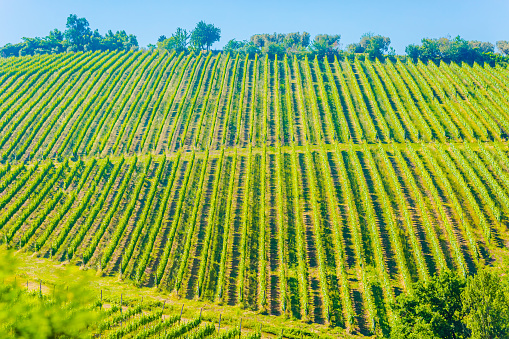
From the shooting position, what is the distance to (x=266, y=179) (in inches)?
2228

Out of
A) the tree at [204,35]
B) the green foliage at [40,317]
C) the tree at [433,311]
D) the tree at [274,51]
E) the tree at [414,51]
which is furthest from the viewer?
the tree at [204,35]

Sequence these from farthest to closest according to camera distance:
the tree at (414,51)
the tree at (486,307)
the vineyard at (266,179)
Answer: the tree at (414,51) → the vineyard at (266,179) → the tree at (486,307)

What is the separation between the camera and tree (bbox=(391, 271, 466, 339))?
2936cm

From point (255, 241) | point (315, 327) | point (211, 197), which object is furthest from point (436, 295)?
point (211, 197)

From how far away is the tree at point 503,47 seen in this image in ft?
384

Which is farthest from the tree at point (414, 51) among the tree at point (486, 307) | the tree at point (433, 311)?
the tree at point (486, 307)

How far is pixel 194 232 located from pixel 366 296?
18529mm

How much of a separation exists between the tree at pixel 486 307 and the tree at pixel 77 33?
100 metres

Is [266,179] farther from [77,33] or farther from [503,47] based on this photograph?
[503,47]

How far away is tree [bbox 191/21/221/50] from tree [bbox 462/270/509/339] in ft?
304

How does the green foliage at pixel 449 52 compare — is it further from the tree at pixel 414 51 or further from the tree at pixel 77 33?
the tree at pixel 77 33

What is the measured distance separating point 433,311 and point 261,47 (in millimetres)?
87564

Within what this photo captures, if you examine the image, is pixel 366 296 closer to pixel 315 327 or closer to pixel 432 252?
pixel 315 327

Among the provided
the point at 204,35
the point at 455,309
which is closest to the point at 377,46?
the point at 204,35
